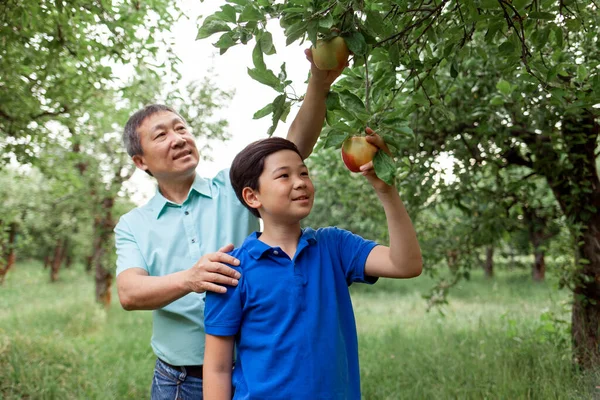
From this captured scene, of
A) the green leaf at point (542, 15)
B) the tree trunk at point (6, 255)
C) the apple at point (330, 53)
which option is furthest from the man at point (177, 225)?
the tree trunk at point (6, 255)

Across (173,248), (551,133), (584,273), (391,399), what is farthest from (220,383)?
(584,273)

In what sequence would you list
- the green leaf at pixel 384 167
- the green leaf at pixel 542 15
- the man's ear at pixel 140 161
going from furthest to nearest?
1. the man's ear at pixel 140 161
2. the green leaf at pixel 542 15
3. the green leaf at pixel 384 167

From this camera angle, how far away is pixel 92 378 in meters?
5.04

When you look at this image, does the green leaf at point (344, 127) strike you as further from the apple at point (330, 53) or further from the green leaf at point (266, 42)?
the green leaf at point (266, 42)

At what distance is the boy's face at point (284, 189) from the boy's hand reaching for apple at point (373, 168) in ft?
0.67

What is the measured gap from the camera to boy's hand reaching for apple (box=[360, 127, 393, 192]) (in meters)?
1.32

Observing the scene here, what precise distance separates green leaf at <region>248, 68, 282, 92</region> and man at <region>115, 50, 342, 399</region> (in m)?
0.13

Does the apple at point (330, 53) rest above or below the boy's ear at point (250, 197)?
above

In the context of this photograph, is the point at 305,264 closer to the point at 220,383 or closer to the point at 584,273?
the point at 220,383

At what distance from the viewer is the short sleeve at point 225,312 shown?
145cm

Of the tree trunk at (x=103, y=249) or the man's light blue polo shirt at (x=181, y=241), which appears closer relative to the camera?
the man's light blue polo shirt at (x=181, y=241)

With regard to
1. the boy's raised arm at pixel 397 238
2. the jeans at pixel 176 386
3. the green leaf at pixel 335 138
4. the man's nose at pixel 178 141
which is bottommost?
the jeans at pixel 176 386

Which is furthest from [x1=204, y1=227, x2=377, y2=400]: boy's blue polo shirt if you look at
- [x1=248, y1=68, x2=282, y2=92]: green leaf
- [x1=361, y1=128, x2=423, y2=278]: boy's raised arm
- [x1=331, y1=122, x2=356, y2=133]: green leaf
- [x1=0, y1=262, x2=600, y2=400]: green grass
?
[x1=0, y1=262, x2=600, y2=400]: green grass

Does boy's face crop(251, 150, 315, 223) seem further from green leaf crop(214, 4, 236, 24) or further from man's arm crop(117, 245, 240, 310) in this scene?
green leaf crop(214, 4, 236, 24)
